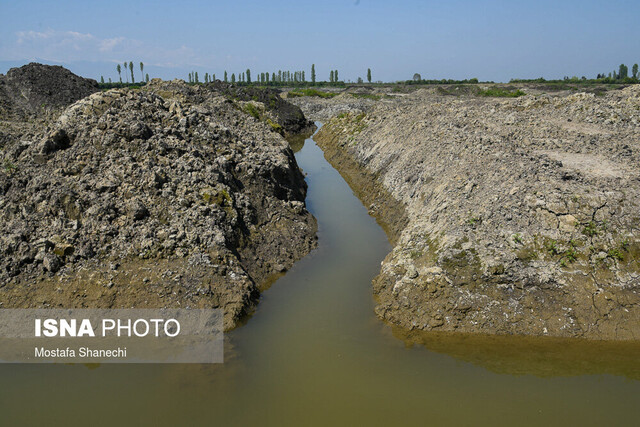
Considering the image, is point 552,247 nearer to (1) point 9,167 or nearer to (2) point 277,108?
(1) point 9,167

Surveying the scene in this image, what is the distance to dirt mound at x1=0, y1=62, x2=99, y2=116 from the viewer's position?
3522 cm

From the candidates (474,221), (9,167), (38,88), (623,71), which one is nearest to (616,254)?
(474,221)

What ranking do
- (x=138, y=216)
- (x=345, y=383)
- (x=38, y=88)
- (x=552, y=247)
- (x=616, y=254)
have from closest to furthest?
1. (x=345, y=383)
2. (x=616, y=254)
3. (x=552, y=247)
4. (x=138, y=216)
5. (x=38, y=88)

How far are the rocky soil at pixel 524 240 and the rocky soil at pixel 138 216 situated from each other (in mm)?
4620

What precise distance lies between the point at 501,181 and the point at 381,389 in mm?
8779

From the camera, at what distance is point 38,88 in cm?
3722

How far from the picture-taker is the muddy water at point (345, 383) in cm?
789

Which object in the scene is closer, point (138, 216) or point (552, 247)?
point (552, 247)

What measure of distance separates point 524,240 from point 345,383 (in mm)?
6612

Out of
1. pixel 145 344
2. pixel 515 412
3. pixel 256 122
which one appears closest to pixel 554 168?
pixel 515 412

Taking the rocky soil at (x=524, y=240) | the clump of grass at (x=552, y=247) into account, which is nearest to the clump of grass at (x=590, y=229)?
the rocky soil at (x=524, y=240)

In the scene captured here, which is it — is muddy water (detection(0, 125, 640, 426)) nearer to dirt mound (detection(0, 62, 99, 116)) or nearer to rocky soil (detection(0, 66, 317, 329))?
rocky soil (detection(0, 66, 317, 329))

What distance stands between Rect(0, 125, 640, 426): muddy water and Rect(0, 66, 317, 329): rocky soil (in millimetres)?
2121

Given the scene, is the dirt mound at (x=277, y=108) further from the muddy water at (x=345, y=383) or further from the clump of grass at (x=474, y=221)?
the muddy water at (x=345, y=383)
